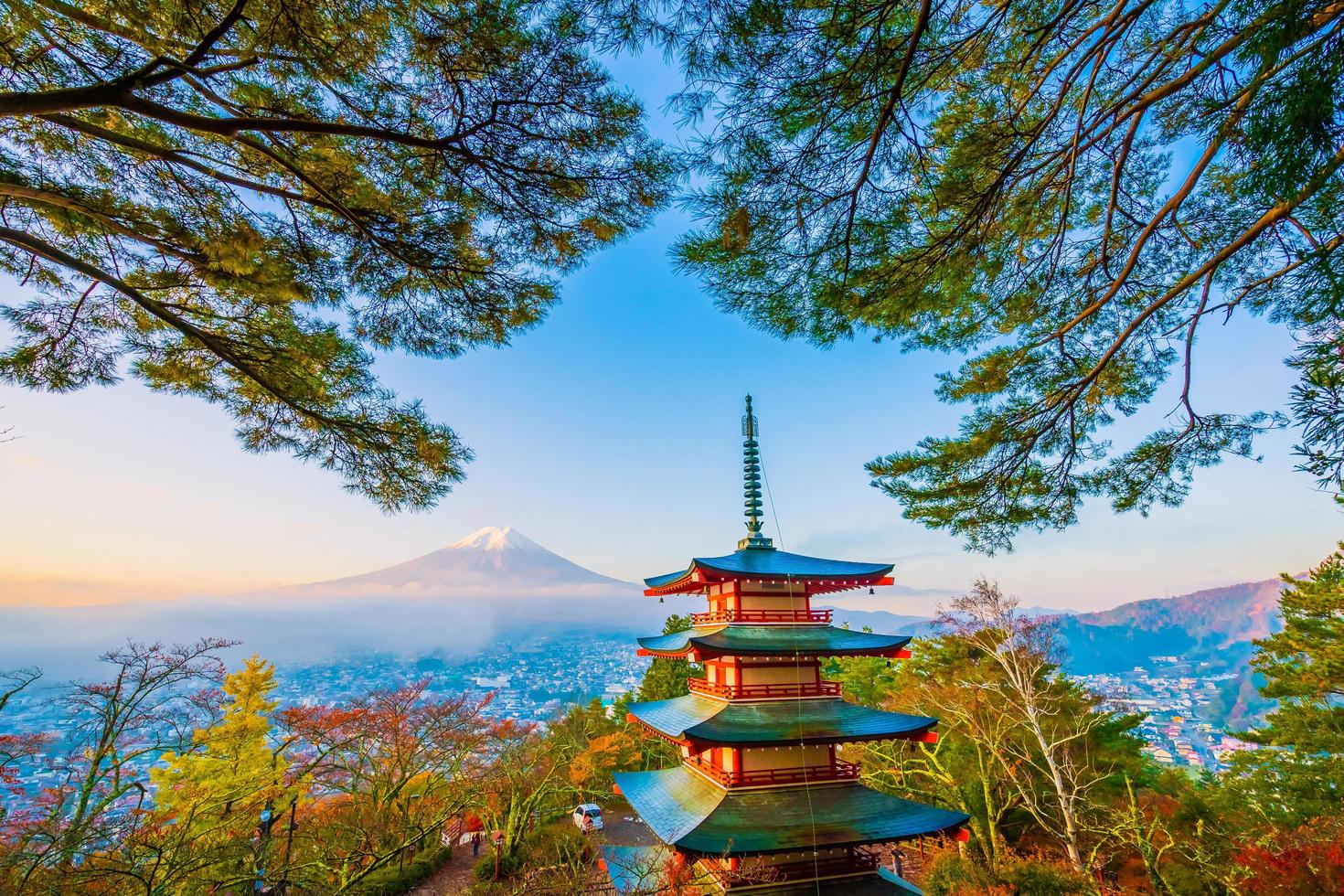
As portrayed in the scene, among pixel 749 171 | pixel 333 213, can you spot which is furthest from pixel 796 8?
pixel 333 213

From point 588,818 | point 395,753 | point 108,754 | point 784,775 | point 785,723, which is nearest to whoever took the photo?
point 108,754

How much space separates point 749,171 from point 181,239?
3697mm

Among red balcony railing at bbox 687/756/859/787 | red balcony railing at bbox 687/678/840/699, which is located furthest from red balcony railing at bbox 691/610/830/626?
red balcony railing at bbox 687/756/859/787

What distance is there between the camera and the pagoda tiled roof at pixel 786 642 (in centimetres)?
778

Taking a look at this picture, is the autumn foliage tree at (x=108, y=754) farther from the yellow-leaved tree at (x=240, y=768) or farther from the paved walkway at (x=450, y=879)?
the paved walkway at (x=450, y=879)

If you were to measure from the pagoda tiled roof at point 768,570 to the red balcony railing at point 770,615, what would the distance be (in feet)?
2.07

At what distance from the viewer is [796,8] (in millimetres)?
2436

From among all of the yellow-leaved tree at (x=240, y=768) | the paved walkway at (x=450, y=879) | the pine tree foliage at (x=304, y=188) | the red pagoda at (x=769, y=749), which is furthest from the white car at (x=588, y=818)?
the pine tree foliage at (x=304, y=188)

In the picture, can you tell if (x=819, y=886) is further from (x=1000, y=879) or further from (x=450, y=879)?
(x=450, y=879)

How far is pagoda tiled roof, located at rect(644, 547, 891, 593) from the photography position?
321 inches

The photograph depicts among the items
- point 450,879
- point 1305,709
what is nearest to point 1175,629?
point 1305,709

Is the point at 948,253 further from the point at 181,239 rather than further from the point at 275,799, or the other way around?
the point at 275,799

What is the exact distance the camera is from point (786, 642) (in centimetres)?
812

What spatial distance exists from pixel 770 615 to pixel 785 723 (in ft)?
5.31
